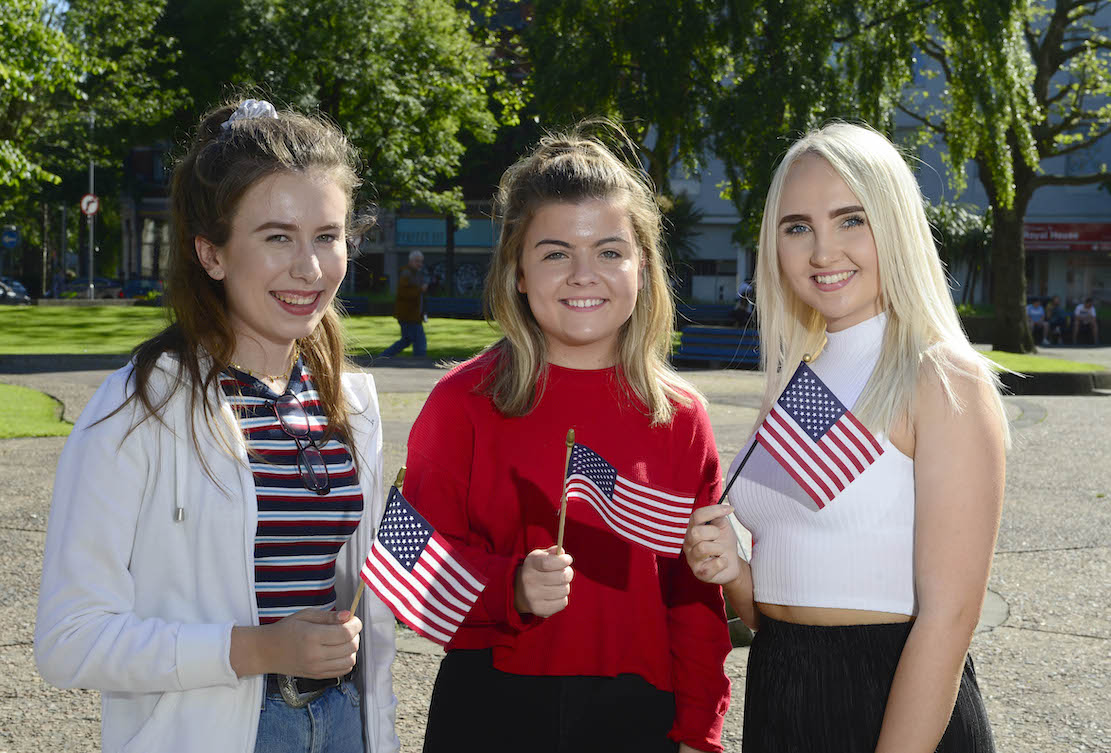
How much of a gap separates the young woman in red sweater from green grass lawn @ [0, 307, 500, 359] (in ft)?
59.3

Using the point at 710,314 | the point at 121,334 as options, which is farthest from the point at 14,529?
the point at 710,314

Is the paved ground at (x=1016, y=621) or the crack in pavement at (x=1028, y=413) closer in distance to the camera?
the paved ground at (x=1016, y=621)

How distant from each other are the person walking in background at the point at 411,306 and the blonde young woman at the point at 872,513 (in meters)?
17.1

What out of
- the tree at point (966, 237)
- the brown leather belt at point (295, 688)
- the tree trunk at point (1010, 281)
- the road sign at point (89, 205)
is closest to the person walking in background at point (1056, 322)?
the tree at point (966, 237)

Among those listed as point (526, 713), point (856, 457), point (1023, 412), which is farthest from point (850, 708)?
point (1023, 412)

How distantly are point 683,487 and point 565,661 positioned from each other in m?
0.49

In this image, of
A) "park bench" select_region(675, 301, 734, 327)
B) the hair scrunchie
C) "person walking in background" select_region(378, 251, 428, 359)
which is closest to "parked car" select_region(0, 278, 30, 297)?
"park bench" select_region(675, 301, 734, 327)

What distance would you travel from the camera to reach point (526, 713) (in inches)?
97.9

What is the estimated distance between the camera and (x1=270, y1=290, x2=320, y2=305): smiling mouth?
2.46m

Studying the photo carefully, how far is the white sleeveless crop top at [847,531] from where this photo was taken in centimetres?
233

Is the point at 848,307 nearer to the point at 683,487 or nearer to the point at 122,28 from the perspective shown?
the point at 683,487

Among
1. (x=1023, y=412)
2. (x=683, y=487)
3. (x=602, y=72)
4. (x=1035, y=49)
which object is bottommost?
(x=1023, y=412)

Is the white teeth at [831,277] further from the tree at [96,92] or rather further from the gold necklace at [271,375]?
the tree at [96,92]

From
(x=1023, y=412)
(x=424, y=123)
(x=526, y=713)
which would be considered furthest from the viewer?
(x=424, y=123)
